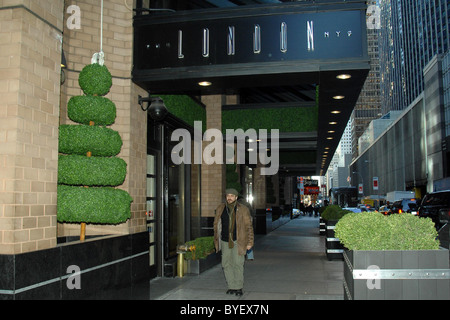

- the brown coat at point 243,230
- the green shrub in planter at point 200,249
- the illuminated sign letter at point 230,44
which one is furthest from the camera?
the green shrub in planter at point 200,249

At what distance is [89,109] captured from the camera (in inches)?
224

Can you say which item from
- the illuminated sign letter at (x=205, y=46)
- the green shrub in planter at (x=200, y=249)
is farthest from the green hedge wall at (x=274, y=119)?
the illuminated sign letter at (x=205, y=46)

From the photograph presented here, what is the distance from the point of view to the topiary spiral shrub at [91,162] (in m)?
Answer: 5.45

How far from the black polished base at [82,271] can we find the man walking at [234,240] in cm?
143

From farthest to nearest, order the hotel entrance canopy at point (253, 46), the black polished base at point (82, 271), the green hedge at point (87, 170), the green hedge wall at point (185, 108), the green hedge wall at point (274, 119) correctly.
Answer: the green hedge wall at point (274, 119), the green hedge wall at point (185, 108), the hotel entrance canopy at point (253, 46), the green hedge at point (87, 170), the black polished base at point (82, 271)

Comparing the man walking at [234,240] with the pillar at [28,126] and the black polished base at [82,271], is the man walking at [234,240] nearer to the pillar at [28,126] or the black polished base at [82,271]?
the black polished base at [82,271]

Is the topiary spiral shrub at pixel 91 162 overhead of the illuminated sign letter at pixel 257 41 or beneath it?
beneath

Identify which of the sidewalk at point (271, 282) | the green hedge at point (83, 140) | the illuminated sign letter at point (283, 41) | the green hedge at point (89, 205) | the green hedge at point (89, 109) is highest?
the illuminated sign letter at point (283, 41)

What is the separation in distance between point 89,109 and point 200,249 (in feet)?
17.9

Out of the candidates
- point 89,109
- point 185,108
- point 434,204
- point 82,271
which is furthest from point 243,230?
point 434,204
